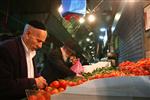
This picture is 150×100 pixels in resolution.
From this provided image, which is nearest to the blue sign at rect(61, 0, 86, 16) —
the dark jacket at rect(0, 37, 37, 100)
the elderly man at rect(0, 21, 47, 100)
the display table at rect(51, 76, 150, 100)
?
the elderly man at rect(0, 21, 47, 100)

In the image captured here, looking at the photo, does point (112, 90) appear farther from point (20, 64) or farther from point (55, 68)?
point (55, 68)

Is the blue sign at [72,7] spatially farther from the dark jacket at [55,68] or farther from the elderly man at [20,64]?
the elderly man at [20,64]

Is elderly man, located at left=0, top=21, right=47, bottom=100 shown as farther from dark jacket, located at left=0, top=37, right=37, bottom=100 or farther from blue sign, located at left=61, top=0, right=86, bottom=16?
blue sign, located at left=61, top=0, right=86, bottom=16

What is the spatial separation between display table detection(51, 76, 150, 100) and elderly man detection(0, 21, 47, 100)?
2211 millimetres

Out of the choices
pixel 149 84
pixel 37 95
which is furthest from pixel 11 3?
pixel 149 84

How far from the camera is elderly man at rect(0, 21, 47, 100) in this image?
4148mm

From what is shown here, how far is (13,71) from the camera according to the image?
439 centimetres

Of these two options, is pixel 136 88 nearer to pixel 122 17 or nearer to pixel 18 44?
pixel 18 44

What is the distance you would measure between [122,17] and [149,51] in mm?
5533

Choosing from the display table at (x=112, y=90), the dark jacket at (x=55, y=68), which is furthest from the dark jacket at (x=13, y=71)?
the dark jacket at (x=55, y=68)

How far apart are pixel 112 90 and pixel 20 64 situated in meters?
2.86

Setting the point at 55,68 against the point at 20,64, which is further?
the point at 55,68

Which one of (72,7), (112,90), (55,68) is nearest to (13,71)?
(112,90)

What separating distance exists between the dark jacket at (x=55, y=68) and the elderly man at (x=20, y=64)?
236 centimetres
